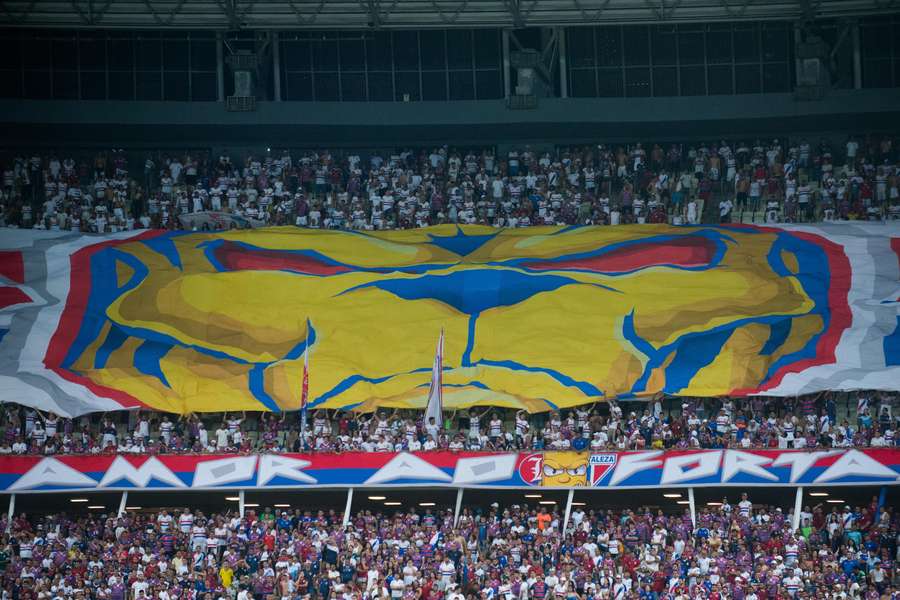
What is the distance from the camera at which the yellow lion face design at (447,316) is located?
45.6 meters

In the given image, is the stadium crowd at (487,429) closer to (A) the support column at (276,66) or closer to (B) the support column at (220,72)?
(B) the support column at (220,72)

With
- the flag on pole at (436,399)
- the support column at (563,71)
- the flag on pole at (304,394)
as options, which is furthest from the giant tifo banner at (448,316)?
the support column at (563,71)

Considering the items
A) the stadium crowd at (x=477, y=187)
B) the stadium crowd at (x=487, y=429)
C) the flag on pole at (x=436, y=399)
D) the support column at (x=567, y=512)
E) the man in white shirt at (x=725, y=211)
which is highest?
the stadium crowd at (x=477, y=187)

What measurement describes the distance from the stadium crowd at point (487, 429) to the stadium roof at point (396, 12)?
1332 cm

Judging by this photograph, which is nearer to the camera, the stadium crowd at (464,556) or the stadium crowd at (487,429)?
the stadium crowd at (464,556)

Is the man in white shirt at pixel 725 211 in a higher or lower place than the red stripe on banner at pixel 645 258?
higher

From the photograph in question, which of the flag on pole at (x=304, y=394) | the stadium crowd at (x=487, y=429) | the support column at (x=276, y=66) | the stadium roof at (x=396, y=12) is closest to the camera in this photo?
the flag on pole at (x=304, y=394)

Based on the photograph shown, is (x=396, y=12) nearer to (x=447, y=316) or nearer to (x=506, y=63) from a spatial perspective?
(x=506, y=63)

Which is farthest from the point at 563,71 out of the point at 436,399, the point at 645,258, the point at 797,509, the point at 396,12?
the point at 797,509

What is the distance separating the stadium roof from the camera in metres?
51.8

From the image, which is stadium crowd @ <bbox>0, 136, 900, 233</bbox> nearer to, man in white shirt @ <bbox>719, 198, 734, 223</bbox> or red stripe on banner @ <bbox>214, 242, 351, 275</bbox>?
man in white shirt @ <bbox>719, 198, 734, 223</bbox>

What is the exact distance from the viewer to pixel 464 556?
39.2 m

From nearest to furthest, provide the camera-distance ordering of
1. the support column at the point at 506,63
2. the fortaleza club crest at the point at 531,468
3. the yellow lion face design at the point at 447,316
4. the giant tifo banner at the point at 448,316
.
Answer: the fortaleza club crest at the point at 531,468 < the giant tifo banner at the point at 448,316 < the yellow lion face design at the point at 447,316 < the support column at the point at 506,63

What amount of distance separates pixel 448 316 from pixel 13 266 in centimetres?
1298
